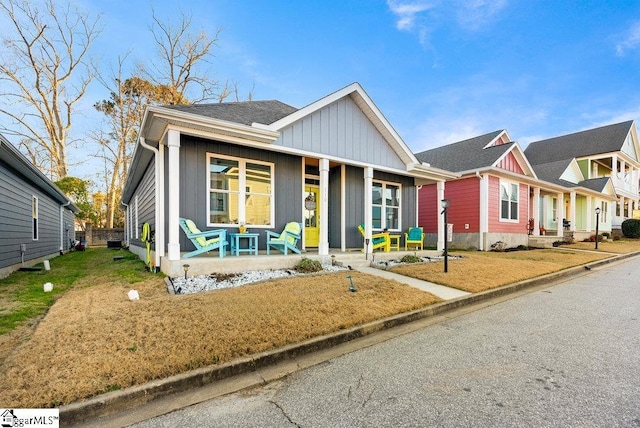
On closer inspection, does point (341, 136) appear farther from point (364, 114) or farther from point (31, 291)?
point (31, 291)

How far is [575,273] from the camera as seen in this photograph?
854 cm

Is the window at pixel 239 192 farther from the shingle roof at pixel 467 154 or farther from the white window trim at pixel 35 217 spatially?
the shingle roof at pixel 467 154

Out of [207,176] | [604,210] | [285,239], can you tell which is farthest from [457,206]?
[604,210]

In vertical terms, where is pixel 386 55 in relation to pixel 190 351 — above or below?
above

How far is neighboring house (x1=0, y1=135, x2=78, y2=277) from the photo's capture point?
7.55 meters

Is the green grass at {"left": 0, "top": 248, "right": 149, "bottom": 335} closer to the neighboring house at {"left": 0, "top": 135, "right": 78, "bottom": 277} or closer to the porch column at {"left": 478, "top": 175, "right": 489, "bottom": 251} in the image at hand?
the neighboring house at {"left": 0, "top": 135, "right": 78, "bottom": 277}

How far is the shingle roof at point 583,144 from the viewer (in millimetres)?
24422

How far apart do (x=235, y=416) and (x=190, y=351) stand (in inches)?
38.0

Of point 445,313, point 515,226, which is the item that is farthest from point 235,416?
point 515,226

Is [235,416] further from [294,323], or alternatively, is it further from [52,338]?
[52,338]

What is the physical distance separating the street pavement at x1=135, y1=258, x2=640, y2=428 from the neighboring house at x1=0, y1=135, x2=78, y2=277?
291 inches

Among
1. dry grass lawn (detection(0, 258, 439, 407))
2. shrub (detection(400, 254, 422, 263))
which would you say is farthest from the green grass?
shrub (detection(400, 254, 422, 263))

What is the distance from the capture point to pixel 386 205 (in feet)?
36.2

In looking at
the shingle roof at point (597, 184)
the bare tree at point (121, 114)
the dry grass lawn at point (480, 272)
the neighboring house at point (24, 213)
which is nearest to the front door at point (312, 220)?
the dry grass lawn at point (480, 272)
